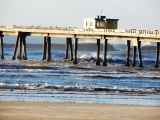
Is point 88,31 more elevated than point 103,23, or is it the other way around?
point 103,23

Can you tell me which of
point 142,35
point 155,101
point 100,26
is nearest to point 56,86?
point 155,101

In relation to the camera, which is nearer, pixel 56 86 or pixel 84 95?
pixel 84 95

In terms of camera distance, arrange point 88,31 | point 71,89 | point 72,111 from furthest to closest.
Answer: point 88,31, point 71,89, point 72,111

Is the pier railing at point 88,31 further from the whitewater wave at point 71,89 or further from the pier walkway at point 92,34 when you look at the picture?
the whitewater wave at point 71,89

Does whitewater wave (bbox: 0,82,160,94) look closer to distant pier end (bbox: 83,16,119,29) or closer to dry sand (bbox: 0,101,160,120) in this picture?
dry sand (bbox: 0,101,160,120)

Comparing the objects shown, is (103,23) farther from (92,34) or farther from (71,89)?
(71,89)

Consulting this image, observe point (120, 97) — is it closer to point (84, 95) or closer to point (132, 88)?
point (84, 95)

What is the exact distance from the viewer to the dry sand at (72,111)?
1992 cm

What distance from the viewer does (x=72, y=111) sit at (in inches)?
841

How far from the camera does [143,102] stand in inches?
996

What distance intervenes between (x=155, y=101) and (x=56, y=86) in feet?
24.9

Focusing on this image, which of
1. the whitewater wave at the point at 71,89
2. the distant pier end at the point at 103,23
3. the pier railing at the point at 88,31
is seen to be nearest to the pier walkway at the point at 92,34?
the pier railing at the point at 88,31

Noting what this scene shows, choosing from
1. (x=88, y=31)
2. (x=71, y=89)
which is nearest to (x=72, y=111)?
(x=71, y=89)

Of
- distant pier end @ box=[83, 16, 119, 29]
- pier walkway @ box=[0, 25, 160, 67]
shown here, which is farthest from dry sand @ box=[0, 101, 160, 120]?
distant pier end @ box=[83, 16, 119, 29]
